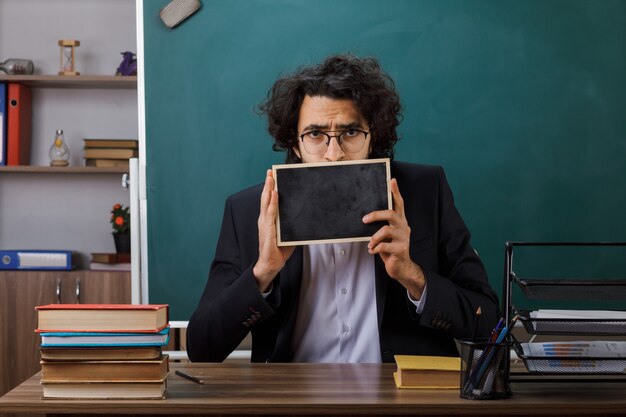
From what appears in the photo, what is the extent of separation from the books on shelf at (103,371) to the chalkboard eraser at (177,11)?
180 cm

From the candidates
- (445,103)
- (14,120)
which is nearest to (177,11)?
(445,103)

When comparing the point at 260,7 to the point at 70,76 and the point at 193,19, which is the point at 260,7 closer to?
the point at 193,19

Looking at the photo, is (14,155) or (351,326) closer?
(351,326)

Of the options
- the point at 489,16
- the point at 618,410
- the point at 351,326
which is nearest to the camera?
the point at 618,410

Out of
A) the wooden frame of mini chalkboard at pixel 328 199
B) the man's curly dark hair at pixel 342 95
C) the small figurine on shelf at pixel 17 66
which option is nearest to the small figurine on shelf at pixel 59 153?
the small figurine on shelf at pixel 17 66

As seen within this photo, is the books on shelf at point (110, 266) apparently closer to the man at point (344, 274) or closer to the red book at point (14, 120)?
the red book at point (14, 120)

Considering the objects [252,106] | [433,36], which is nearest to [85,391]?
[252,106]

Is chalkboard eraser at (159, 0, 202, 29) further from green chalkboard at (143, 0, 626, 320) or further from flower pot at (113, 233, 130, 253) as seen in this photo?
flower pot at (113, 233, 130, 253)

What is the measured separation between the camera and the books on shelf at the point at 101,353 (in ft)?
5.01

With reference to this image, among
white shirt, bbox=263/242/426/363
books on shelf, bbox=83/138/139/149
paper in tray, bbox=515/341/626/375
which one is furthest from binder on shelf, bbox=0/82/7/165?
paper in tray, bbox=515/341/626/375

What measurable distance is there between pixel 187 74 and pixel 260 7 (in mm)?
358

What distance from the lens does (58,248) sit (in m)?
4.39

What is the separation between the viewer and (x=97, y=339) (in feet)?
5.04

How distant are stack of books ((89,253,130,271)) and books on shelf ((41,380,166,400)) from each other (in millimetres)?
2435
